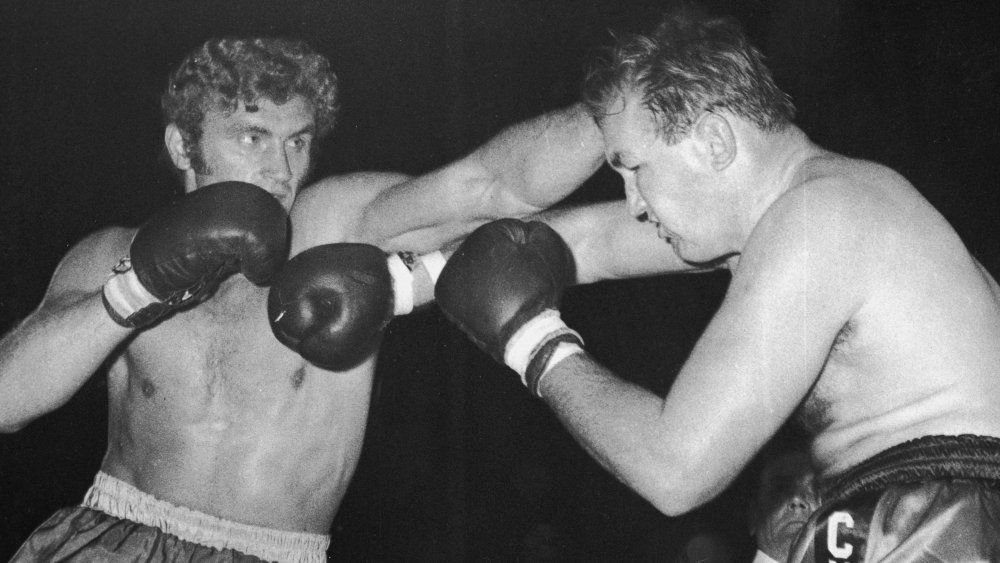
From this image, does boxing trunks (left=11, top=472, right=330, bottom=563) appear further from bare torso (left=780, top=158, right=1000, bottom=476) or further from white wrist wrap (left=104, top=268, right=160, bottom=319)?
bare torso (left=780, top=158, right=1000, bottom=476)

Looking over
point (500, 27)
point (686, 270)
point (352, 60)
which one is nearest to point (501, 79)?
point (500, 27)

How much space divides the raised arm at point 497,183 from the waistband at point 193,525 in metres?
0.68

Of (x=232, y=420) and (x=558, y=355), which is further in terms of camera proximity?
(x=232, y=420)

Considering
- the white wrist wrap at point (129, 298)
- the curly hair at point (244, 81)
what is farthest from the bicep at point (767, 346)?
the curly hair at point (244, 81)

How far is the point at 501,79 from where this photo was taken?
9.46ft

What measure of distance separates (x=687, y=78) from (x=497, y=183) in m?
0.54

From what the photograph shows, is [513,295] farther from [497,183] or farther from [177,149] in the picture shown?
[177,149]

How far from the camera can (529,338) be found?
48.9 inches

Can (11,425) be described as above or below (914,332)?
below

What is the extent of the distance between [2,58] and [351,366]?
5.75 ft

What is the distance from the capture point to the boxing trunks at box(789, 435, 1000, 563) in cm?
92

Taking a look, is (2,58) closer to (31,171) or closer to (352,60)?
(31,171)

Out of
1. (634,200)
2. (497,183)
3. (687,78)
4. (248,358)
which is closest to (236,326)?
(248,358)

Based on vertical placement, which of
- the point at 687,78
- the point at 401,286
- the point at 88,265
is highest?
the point at 687,78
